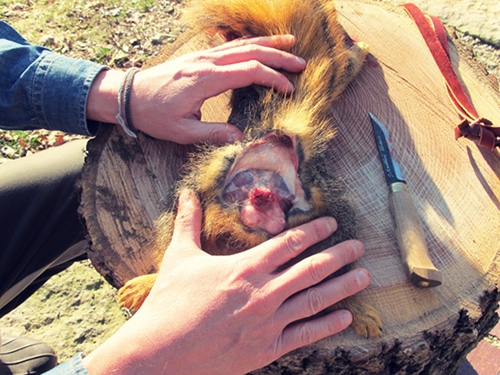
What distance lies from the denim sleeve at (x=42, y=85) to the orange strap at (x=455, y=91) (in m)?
1.48

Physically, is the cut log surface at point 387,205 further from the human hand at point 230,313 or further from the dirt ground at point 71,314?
the dirt ground at point 71,314

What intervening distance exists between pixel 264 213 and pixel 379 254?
0.45 metres

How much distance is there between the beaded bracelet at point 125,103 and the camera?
190 centimetres

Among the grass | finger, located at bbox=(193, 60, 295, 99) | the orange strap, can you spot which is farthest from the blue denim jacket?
the grass

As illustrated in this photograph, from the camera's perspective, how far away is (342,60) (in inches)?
84.7

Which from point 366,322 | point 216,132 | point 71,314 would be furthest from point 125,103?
point 71,314

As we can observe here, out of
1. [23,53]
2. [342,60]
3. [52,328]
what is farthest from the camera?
[52,328]

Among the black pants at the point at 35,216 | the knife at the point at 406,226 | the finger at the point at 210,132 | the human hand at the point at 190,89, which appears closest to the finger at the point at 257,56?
the human hand at the point at 190,89

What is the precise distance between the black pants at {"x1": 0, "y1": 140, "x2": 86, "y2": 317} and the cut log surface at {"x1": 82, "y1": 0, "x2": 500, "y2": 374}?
43cm

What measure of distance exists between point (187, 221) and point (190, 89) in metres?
0.52

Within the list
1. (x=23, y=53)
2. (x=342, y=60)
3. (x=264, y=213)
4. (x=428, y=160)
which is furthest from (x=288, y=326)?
(x=23, y=53)

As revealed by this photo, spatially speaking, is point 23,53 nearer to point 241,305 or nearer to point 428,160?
point 241,305

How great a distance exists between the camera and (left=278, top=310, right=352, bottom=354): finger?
1.48 metres

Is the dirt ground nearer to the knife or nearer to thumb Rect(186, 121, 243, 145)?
thumb Rect(186, 121, 243, 145)
